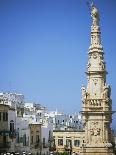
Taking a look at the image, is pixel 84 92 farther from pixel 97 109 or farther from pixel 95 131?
pixel 95 131

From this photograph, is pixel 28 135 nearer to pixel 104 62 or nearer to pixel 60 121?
pixel 104 62

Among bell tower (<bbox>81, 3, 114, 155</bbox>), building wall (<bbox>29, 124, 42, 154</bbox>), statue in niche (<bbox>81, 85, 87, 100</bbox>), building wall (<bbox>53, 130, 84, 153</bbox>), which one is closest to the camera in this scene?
bell tower (<bbox>81, 3, 114, 155</bbox>)

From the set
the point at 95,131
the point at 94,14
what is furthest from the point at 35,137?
the point at 94,14

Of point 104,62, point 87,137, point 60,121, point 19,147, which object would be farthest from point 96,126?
point 60,121

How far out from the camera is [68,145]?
9019 cm

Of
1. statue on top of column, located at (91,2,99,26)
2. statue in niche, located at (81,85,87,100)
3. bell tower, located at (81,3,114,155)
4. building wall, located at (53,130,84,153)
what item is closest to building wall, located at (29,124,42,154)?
building wall, located at (53,130,84,153)

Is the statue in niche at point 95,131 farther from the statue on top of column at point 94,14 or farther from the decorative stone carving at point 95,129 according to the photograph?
the statue on top of column at point 94,14

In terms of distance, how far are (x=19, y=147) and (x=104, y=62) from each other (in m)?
20.4

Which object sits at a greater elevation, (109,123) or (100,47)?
(100,47)

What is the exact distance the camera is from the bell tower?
5047 cm

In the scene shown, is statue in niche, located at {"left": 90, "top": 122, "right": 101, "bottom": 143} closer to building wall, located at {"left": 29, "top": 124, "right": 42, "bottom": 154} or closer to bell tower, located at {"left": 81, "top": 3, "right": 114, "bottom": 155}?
bell tower, located at {"left": 81, "top": 3, "right": 114, "bottom": 155}

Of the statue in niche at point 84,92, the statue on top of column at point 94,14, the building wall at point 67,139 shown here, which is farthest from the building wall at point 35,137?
the statue on top of column at point 94,14

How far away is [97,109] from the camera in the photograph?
5075 centimetres

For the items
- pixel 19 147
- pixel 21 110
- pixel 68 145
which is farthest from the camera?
Result: pixel 68 145
